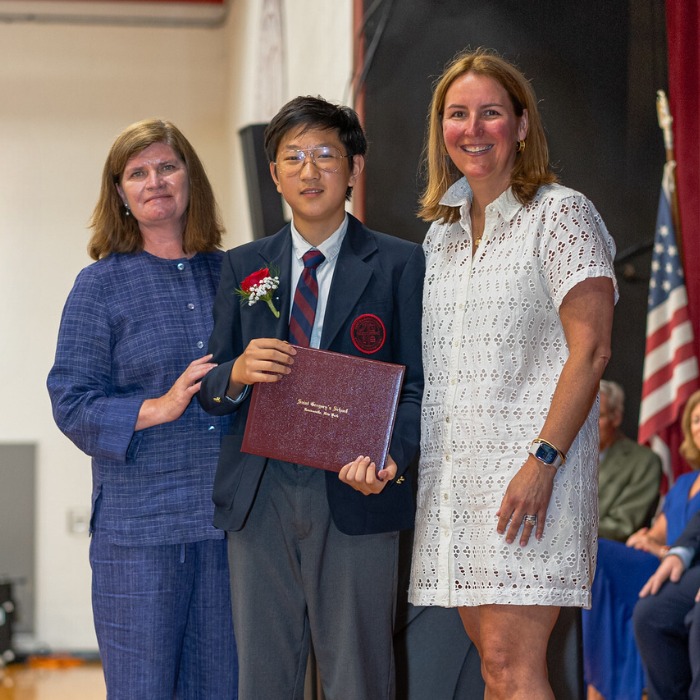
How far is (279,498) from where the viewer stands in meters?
2.19

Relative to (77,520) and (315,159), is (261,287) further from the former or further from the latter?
(77,520)

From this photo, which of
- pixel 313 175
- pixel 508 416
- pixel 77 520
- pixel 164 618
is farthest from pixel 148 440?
pixel 77 520

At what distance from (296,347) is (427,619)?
1100 mm

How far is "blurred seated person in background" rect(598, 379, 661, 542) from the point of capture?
4414mm

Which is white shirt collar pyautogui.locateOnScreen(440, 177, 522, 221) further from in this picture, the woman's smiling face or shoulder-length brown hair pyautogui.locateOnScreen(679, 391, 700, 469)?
shoulder-length brown hair pyautogui.locateOnScreen(679, 391, 700, 469)

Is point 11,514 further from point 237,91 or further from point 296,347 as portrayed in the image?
point 296,347

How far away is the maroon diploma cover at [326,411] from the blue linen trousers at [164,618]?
459mm

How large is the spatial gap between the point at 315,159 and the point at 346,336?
14.7 inches

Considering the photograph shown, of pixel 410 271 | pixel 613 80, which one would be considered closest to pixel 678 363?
pixel 613 80

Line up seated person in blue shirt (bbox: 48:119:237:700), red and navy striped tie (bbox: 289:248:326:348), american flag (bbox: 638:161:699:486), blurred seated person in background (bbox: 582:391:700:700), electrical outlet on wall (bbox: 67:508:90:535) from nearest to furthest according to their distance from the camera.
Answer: red and navy striped tie (bbox: 289:248:326:348) → seated person in blue shirt (bbox: 48:119:237:700) → american flag (bbox: 638:161:699:486) → blurred seated person in background (bbox: 582:391:700:700) → electrical outlet on wall (bbox: 67:508:90:535)

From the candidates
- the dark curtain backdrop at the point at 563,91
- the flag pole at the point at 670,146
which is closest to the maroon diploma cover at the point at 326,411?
the dark curtain backdrop at the point at 563,91

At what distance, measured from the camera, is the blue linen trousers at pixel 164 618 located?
243 centimetres

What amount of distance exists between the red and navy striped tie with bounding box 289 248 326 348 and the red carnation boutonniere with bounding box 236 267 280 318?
0.05 m

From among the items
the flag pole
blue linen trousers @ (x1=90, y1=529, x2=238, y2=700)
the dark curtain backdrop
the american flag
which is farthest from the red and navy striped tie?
the american flag
